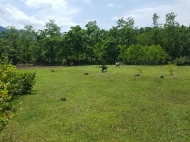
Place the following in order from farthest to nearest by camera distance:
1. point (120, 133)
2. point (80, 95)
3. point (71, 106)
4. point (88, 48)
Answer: point (88, 48) < point (80, 95) < point (71, 106) < point (120, 133)

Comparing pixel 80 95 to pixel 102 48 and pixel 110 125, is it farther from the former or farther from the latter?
pixel 102 48

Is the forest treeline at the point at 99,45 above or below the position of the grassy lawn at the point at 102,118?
above

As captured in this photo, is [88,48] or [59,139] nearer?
[59,139]

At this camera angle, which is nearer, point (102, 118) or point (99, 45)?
point (102, 118)

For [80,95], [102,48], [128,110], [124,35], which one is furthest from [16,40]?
[128,110]

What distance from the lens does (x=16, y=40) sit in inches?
2507

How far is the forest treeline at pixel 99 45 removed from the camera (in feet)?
170

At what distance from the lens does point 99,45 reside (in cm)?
5272

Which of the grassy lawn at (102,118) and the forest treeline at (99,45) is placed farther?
the forest treeline at (99,45)

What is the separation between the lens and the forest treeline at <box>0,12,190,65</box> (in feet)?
170

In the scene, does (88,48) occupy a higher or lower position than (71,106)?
higher

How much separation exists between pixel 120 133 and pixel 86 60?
51.1 m

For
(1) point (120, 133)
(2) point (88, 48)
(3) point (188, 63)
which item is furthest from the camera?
(2) point (88, 48)

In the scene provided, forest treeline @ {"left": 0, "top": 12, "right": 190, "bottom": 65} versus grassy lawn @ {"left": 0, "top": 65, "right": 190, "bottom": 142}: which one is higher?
forest treeline @ {"left": 0, "top": 12, "right": 190, "bottom": 65}
